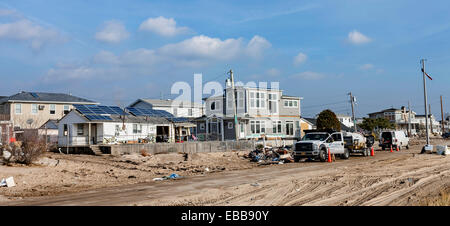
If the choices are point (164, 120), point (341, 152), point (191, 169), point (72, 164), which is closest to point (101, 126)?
point (164, 120)

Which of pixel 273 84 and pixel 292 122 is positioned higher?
pixel 273 84

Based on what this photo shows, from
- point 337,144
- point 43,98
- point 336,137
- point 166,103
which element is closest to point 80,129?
point 43,98

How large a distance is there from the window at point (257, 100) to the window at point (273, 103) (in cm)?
112

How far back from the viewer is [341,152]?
27.6m

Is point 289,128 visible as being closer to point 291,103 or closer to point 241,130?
point 291,103

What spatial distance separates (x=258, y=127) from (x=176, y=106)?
24120 mm

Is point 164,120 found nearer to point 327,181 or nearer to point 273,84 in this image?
point 273,84

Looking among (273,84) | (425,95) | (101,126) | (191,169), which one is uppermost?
(273,84)

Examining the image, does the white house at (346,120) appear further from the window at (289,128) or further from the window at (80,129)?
the window at (80,129)

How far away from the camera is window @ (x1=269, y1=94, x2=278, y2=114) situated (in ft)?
156

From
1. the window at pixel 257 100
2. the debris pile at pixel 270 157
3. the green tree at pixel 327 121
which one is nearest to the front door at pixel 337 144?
the debris pile at pixel 270 157

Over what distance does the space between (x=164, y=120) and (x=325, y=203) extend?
33.7m

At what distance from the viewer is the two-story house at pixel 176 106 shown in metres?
63.3
